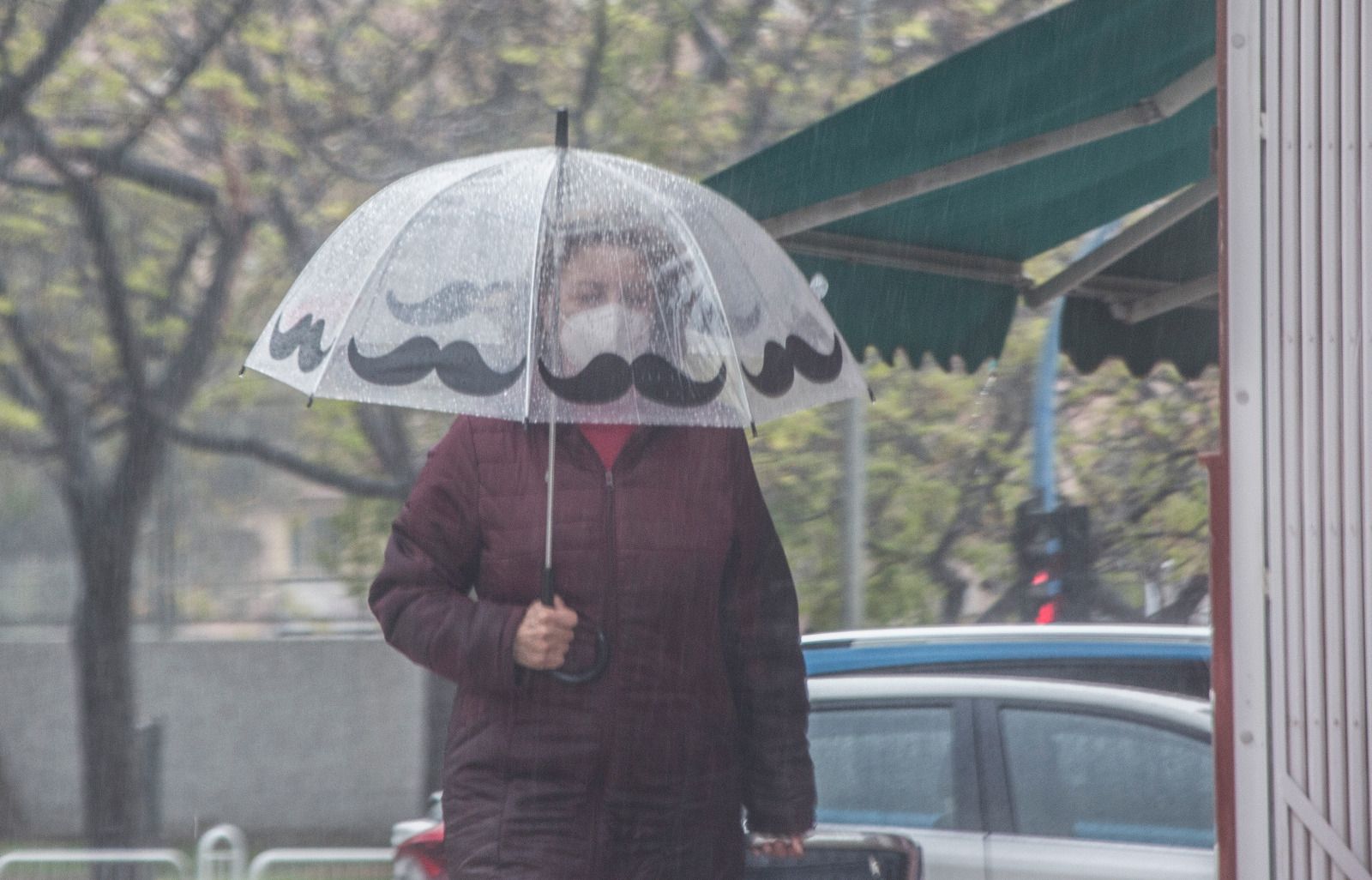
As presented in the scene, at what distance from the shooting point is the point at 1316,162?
2096mm

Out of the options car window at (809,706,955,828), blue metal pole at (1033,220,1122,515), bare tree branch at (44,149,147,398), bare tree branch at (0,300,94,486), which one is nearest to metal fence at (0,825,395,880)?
car window at (809,706,955,828)

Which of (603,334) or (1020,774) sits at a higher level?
(603,334)

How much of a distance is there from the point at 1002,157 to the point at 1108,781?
60.3 inches

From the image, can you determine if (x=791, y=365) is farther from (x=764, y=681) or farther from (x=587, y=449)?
(x=764, y=681)

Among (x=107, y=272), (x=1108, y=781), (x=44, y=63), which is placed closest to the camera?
(x=1108, y=781)

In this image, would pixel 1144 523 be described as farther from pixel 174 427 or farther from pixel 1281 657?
pixel 1281 657

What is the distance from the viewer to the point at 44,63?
312 inches

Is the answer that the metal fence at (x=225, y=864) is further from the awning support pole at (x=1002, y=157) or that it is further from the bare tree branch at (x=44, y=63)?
the bare tree branch at (x=44, y=63)

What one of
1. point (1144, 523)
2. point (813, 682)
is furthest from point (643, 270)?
point (1144, 523)

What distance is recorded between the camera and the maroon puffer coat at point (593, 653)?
2629 millimetres

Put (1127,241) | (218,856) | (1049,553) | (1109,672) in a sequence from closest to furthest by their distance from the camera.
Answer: (1109,672), (1127,241), (218,856), (1049,553)

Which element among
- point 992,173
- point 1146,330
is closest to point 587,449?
point 992,173

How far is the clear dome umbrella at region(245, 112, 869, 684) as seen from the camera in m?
2.61

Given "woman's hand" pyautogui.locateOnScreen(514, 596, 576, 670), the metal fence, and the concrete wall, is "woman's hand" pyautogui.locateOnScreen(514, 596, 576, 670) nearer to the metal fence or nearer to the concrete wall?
the metal fence
